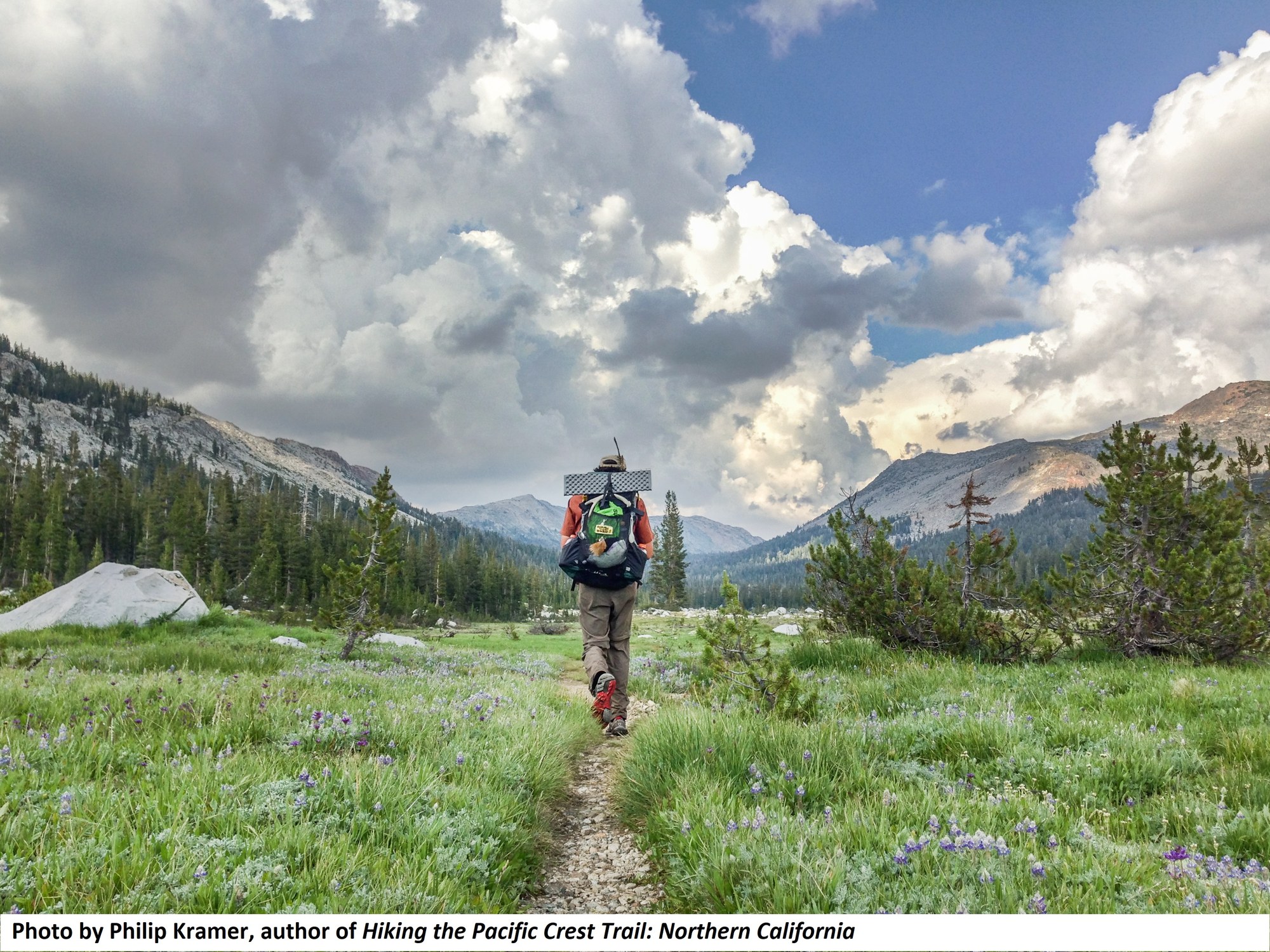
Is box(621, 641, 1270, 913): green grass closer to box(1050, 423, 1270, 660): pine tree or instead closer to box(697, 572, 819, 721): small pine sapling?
box(697, 572, 819, 721): small pine sapling

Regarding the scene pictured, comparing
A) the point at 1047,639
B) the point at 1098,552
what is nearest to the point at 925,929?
the point at 1047,639

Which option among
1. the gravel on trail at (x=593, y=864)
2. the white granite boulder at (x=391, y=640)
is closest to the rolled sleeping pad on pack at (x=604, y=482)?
the gravel on trail at (x=593, y=864)

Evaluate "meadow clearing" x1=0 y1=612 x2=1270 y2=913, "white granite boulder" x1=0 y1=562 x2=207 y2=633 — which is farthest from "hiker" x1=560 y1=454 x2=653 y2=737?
"white granite boulder" x1=0 y1=562 x2=207 y2=633

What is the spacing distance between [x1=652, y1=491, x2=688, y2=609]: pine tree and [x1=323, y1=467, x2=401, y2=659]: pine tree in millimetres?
68340

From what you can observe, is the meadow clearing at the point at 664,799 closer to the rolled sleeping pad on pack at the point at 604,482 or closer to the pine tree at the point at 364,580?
the rolled sleeping pad on pack at the point at 604,482

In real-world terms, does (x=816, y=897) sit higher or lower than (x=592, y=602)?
lower

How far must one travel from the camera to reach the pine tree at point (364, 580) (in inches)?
633

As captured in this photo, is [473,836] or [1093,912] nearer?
[1093,912]

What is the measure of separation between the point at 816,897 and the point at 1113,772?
12.2 ft

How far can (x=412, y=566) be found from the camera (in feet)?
325

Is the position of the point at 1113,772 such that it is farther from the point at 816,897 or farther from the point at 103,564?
the point at 103,564

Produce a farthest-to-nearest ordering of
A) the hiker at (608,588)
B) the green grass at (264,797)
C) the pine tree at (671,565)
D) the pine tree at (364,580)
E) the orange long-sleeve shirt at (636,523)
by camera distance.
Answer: the pine tree at (671,565) < the pine tree at (364,580) < the orange long-sleeve shirt at (636,523) < the hiker at (608,588) < the green grass at (264,797)
